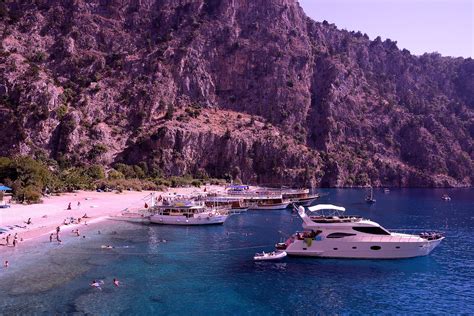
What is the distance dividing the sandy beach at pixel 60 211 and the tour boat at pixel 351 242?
3624 cm

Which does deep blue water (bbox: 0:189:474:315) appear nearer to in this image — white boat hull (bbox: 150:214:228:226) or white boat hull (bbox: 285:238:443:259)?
white boat hull (bbox: 285:238:443:259)

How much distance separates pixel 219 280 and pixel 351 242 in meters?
18.4

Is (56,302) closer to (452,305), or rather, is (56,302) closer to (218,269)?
(218,269)

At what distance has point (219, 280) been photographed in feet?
151

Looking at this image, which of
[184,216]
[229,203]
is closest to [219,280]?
[184,216]

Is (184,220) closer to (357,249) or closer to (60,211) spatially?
(60,211)

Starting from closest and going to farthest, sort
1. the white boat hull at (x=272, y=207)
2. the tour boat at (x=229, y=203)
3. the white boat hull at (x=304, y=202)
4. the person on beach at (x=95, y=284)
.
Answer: the person on beach at (x=95, y=284), the tour boat at (x=229, y=203), the white boat hull at (x=272, y=207), the white boat hull at (x=304, y=202)

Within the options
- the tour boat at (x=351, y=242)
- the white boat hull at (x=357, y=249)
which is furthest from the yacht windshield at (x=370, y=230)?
the white boat hull at (x=357, y=249)

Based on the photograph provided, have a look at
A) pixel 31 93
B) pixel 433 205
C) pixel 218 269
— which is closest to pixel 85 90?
pixel 31 93

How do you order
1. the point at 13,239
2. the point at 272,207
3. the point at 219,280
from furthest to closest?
the point at 272,207
the point at 13,239
the point at 219,280

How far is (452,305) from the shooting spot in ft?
132

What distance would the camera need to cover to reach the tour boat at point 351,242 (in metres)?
55.0

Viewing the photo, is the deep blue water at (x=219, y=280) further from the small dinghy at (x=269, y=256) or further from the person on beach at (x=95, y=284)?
the small dinghy at (x=269, y=256)

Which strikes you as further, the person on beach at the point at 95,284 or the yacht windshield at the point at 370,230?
the yacht windshield at the point at 370,230
